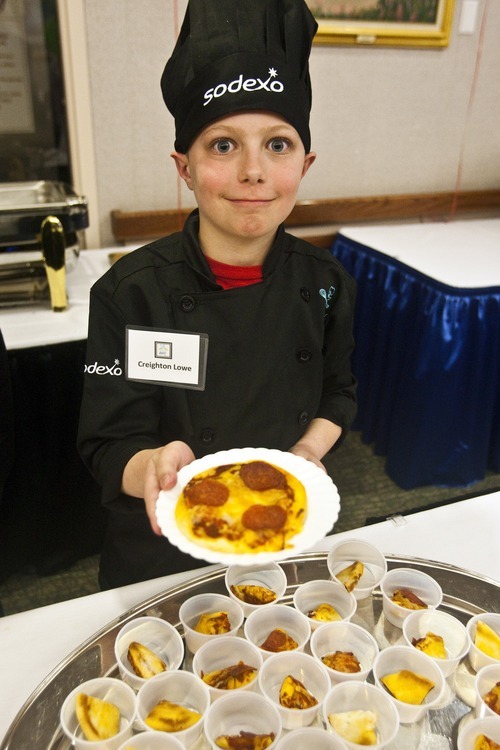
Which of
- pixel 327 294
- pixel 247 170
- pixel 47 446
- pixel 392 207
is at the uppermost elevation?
pixel 247 170

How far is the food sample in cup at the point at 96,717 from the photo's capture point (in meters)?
0.62

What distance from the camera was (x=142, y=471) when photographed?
2.84ft

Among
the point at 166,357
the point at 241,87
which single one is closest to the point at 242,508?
the point at 166,357

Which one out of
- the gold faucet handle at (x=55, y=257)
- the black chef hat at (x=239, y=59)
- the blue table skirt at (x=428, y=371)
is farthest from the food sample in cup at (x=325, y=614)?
the blue table skirt at (x=428, y=371)

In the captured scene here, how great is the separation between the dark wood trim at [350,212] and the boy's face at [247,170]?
1.67 metres

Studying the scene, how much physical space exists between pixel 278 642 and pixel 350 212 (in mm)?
2535

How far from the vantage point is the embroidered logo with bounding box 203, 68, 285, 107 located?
2.74ft

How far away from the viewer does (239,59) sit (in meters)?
0.85

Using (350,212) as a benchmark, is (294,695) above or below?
below

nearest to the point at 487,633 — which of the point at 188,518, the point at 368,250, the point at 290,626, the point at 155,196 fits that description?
the point at 290,626

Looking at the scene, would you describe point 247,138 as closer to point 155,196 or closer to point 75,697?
point 75,697

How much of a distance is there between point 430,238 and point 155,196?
1266mm

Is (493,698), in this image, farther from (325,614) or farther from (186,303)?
(186,303)

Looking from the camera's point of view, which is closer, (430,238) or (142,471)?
(142,471)
